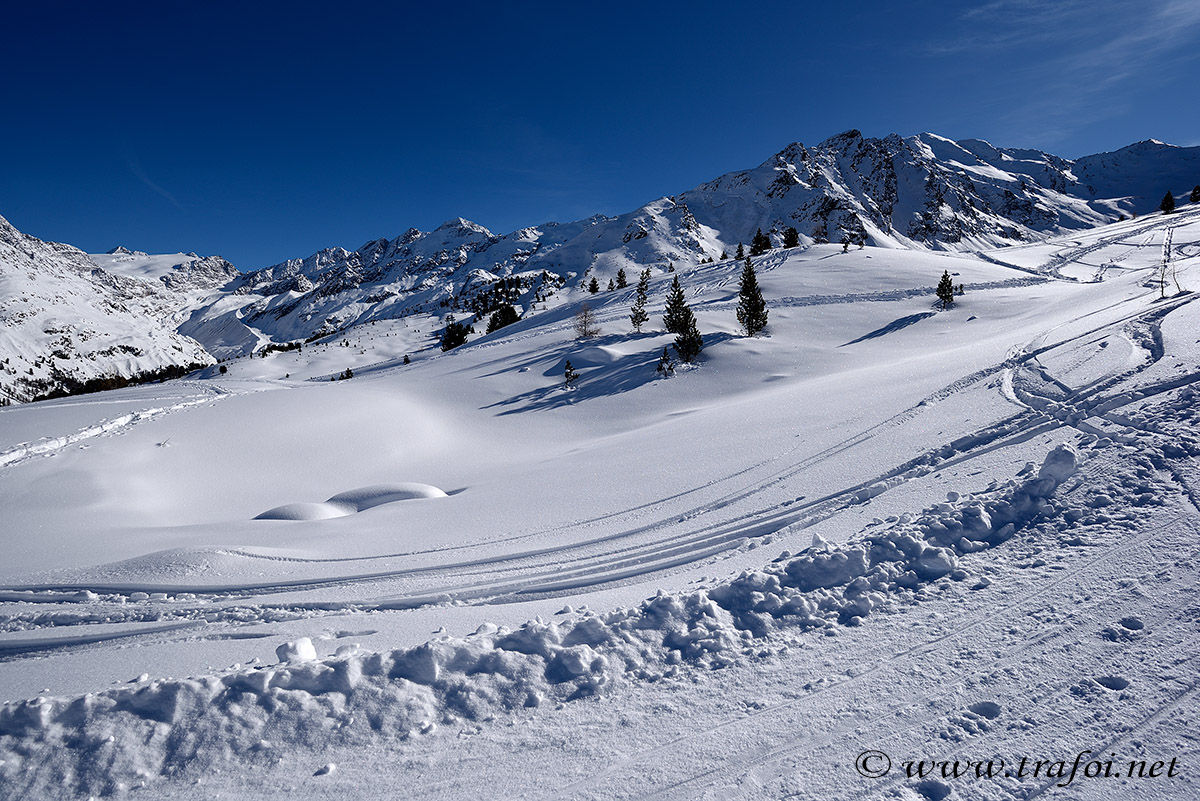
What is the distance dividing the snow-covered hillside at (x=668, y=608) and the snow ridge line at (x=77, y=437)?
0.52 metres

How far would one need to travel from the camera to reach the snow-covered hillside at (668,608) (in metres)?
3.42

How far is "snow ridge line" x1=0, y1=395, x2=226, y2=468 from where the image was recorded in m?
14.1

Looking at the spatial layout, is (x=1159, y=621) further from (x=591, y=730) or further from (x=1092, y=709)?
(x=591, y=730)

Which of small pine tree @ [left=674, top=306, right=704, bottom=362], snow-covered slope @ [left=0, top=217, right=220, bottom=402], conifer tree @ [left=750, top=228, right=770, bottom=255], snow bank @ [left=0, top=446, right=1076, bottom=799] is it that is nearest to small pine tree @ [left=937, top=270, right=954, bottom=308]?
small pine tree @ [left=674, top=306, right=704, bottom=362]

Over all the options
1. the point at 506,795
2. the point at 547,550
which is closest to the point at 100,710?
the point at 506,795

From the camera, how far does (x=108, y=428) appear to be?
55.6 feet

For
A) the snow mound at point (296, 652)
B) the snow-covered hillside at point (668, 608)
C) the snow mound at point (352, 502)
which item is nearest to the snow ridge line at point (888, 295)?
the snow-covered hillside at point (668, 608)

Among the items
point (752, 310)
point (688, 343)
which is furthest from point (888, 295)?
point (688, 343)

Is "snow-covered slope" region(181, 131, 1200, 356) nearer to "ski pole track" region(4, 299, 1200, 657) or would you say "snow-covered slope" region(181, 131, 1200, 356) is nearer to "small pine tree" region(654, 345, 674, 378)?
"small pine tree" region(654, 345, 674, 378)

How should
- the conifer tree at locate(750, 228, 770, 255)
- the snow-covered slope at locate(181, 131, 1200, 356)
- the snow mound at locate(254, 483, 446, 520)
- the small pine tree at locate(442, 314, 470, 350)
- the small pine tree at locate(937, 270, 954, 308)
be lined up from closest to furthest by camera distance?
the snow mound at locate(254, 483, 446, 520) < the small pine tree at locate(937, 270, 954, 308) < the small pine tree at locate(442, 314, 470, 350) < the conifer tree at locate(750, 228, 770, 255) < the snow-covered slope at locate(181, 131, 1200, 356)

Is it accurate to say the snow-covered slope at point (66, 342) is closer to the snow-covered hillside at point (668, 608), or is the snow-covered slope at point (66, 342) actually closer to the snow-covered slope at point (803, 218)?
the snow-covered slope at point (803, 218)

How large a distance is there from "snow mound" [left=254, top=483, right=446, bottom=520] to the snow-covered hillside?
71mm

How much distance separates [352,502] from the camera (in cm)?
1138

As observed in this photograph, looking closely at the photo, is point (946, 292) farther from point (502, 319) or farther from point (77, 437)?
point (502, 319)
